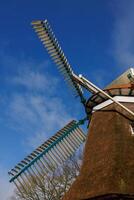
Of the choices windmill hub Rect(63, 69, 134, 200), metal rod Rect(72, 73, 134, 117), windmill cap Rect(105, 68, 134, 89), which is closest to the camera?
windmill hub Rect(63, 69, 134, 200)

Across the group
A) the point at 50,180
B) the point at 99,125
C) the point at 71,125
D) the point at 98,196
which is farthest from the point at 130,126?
the point at 50,180

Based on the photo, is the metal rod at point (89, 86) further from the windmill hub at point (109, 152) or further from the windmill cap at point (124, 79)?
the windmill cap at point (124, 79)

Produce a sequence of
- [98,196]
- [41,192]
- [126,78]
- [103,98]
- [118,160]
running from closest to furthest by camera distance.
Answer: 1. [98,196]
2. [118,160]
3. [103,98]
4. [126,78]
5. [41,192]

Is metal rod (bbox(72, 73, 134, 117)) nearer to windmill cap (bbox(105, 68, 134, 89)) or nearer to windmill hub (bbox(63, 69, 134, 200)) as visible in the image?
windmill hub (bbox(63, 69, 134, 200))

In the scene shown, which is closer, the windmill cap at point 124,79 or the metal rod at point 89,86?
the metal rod at point 89,86

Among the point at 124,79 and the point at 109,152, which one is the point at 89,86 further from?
the point at 109,152

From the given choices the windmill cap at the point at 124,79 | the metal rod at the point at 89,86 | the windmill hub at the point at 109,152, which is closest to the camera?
the windmill hub at the point at 109,152

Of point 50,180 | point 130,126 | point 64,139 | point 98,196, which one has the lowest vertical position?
point 98,196

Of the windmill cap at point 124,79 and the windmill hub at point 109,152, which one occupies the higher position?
the windmill cap at point 124,79

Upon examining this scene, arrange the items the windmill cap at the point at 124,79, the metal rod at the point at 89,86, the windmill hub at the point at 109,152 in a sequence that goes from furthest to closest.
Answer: the windmill cap at the point at 124,79, the metal rod at the point at 89,86, the windmill hub at the point at 109,152

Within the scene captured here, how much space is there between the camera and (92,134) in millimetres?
12570

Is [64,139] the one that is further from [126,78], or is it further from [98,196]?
[98,196]

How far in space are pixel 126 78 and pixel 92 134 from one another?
10.2ft

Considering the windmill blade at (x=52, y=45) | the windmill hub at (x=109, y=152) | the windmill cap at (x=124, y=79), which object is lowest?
the windmill hub at (x=109, y=152)
